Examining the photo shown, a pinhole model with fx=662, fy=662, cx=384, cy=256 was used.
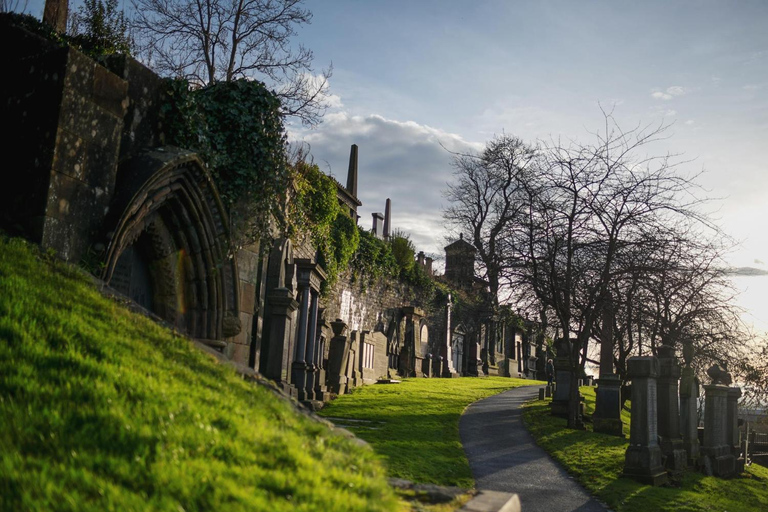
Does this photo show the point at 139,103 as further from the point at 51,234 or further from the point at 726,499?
the point at 726,499

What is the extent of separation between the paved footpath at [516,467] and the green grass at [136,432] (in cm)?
512

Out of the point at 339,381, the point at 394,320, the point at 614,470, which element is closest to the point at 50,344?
the point at 614,470

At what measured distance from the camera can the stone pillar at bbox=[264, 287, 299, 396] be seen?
11688mm

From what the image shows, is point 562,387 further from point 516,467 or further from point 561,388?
point 516,467

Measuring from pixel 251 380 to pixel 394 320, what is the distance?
26.6 m

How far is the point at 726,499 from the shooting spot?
10922 mm

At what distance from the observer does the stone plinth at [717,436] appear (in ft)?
48.1

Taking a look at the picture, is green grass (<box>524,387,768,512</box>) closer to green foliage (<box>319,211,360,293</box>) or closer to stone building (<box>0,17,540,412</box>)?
stone building (<box>0,17,540,412</box>)

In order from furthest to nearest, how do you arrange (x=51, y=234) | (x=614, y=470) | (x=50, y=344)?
(x=614, y=470), (x=51, y=234), (x=50, y=344)

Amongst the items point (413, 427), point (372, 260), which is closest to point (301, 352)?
point (413, 427)

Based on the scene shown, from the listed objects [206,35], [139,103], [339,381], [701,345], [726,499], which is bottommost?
[726,499]

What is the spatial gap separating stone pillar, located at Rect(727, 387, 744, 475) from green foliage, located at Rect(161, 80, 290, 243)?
13253 mm

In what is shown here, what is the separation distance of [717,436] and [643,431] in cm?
570

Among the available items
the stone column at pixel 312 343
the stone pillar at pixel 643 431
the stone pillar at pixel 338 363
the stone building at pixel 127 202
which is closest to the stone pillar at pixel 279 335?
the stone building at pixel 127 202
